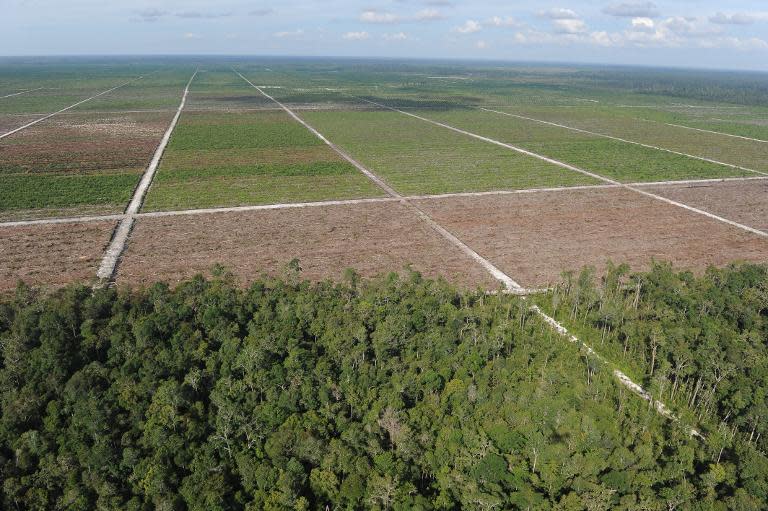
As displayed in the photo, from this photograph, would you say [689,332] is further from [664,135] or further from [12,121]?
[12,121]

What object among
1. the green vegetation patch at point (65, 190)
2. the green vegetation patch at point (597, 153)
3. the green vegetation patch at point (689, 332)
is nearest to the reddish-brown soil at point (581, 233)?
the green vegetation patch at point (689, 332)

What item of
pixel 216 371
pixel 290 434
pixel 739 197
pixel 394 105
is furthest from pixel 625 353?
pixel 394 105

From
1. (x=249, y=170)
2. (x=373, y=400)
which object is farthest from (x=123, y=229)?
(x=373, y=400)

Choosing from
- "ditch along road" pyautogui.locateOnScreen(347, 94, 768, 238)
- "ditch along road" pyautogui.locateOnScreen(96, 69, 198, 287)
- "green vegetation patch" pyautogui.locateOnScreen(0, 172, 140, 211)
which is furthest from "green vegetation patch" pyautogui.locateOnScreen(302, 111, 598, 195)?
"green vegetation patch" pyautogui.locateOnScreen(0, 172, 140, 211)

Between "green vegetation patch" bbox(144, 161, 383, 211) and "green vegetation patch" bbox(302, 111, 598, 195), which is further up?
"green vegetation patch" bbox(302, 111, 598, 195)

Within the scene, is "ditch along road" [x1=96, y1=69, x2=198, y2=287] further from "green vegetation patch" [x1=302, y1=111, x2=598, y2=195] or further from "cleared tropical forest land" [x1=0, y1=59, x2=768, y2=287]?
"green vegetation patch" [x1=302, y1=111, x2=598, y2=195]

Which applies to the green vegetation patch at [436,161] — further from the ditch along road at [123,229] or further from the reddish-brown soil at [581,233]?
the ditch along road at [123,229]
